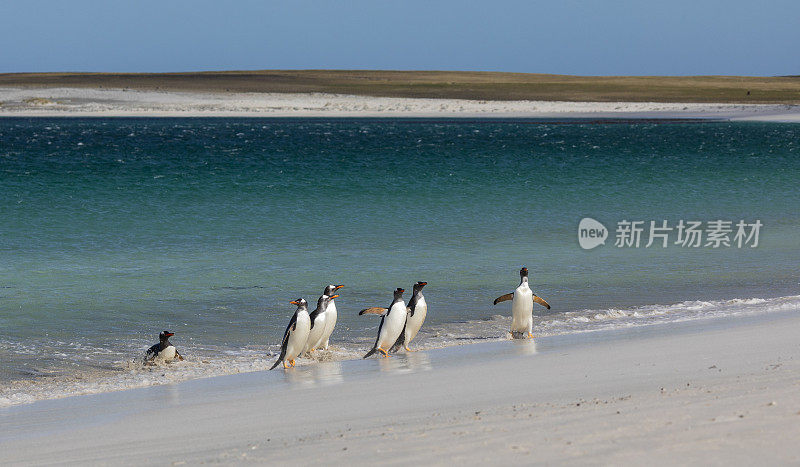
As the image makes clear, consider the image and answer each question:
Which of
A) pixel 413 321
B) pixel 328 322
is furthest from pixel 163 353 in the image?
pixel 413 321

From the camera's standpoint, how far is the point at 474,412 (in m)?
5.84

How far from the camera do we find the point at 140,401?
23.1 ft

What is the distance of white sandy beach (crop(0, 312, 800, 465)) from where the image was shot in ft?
15.4

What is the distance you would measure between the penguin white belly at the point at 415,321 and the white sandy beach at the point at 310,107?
69.0 metres

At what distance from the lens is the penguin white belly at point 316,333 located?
8.91 metres

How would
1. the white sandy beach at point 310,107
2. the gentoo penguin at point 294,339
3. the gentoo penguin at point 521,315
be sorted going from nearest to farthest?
1. the gentoo penguin at point 294,339
2. the gentoo penguin at point 521,315
3. the white sandy beach at point 310,107

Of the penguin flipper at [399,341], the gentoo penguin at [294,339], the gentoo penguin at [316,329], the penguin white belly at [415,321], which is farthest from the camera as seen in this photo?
the penguin white belly at [415,321]

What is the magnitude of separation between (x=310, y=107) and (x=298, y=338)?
84.3 meters

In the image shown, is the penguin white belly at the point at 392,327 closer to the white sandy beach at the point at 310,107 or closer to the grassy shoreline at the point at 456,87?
the white sandy beach at the point at 310,107

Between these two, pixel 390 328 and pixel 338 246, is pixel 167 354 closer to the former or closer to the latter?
pixel 390 328

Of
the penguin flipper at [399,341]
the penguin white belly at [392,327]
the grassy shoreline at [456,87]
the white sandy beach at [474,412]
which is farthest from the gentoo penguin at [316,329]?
the grassy shoreline at [456,87]

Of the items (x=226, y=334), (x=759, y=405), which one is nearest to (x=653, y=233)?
(x=226, y=334)

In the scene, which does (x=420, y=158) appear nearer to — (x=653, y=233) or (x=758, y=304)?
(x=653, y=233)

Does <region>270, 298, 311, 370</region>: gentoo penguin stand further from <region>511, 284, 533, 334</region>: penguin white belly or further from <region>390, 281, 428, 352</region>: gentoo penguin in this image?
<region>511, 284, 533, 334</region>: penguin white belly
